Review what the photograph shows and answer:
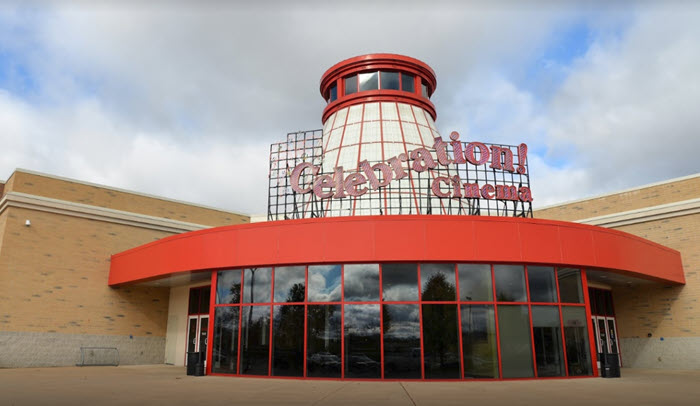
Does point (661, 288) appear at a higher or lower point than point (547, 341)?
higher

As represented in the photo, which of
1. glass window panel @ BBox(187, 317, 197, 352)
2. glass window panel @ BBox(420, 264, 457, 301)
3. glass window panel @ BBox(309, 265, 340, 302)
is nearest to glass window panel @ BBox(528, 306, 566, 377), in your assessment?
glass window panel @ BBox(420, 264, 457, 301)

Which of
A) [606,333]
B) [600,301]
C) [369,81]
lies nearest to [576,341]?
[600,301]

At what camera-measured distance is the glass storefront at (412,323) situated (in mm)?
17234

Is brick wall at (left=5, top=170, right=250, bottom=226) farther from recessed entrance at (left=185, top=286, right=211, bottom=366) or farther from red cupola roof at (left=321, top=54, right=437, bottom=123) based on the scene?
red cupola roof at (left=321, top=54, right=437, bottom=123)

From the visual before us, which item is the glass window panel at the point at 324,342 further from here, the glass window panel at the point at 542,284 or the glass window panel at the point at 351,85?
the glass window panel at the point at 351,85

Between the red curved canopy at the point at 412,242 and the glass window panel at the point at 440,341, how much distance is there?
69.5 inches

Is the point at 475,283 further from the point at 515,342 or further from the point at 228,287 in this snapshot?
the point at 228,287

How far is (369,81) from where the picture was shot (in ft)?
108

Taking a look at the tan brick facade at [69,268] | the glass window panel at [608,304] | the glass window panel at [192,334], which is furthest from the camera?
the glass window panel at [608,304]

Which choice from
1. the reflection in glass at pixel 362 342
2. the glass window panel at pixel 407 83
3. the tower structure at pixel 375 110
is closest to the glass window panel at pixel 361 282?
the reflection in glass at pixel 362 342

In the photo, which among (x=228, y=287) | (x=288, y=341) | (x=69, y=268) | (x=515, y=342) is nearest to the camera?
(x=515, y=342)

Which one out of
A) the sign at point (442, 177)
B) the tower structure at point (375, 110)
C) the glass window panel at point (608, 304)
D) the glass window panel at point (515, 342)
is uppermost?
the tower structure at point (375, 110)

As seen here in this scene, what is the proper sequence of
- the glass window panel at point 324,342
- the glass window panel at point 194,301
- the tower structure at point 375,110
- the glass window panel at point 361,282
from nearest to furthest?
1. the glass window panel at point 324,342
2. the glass window panel at point 361,282
3. the glass window panel at point 194,301
4. the tower structure at point 375,110

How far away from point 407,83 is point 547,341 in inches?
773
